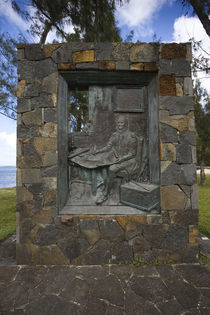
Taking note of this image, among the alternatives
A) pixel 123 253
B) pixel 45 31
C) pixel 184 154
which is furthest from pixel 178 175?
pixel 45 31

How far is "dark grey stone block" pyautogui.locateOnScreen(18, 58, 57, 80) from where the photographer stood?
2.44m

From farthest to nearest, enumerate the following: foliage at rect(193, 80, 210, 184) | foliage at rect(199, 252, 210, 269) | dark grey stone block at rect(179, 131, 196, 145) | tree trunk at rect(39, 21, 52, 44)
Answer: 1. foliage at rect(193, 80, 210, 184)
2. tree trunk at rect(39, 21, 52, 44)
3. dark grey stone block at rect(179, 131, 196, 145)
4. foliage at rect(199, 252, 210, 269)

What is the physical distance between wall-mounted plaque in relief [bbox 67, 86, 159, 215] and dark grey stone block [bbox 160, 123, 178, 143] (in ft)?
0.96

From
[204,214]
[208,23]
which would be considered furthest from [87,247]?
[208,23]

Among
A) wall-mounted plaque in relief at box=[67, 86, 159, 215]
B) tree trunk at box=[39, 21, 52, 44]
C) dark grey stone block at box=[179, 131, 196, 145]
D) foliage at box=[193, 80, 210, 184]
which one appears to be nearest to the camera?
dark grey stone block at box=[179, 131, 196, 145]

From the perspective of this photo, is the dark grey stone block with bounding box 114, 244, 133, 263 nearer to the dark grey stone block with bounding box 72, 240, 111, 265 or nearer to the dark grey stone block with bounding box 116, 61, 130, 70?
the dark grey stone block with bounding box 72, 240, 111, 265

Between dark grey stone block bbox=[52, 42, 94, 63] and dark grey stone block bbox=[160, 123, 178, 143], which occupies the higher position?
dark grey stone block bbox=[52, 42, 94, 63]

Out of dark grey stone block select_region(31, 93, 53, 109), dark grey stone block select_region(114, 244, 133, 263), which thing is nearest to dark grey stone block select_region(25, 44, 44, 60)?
dark grey stone block select_region(31, 93, 53, 109)

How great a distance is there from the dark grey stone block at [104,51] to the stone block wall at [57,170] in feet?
0.05

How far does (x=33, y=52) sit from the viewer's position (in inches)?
96.3

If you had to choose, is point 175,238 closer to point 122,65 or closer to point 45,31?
point 122,65

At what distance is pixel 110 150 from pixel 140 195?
830mm

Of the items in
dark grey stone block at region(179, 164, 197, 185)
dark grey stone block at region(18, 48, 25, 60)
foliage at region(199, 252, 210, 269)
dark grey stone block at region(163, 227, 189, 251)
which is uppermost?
dark grey stone block at region(18, 48, 25, 60)

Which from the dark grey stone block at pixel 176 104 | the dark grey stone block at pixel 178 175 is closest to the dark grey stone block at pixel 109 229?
the dark grey stone block at pixel 178 175
